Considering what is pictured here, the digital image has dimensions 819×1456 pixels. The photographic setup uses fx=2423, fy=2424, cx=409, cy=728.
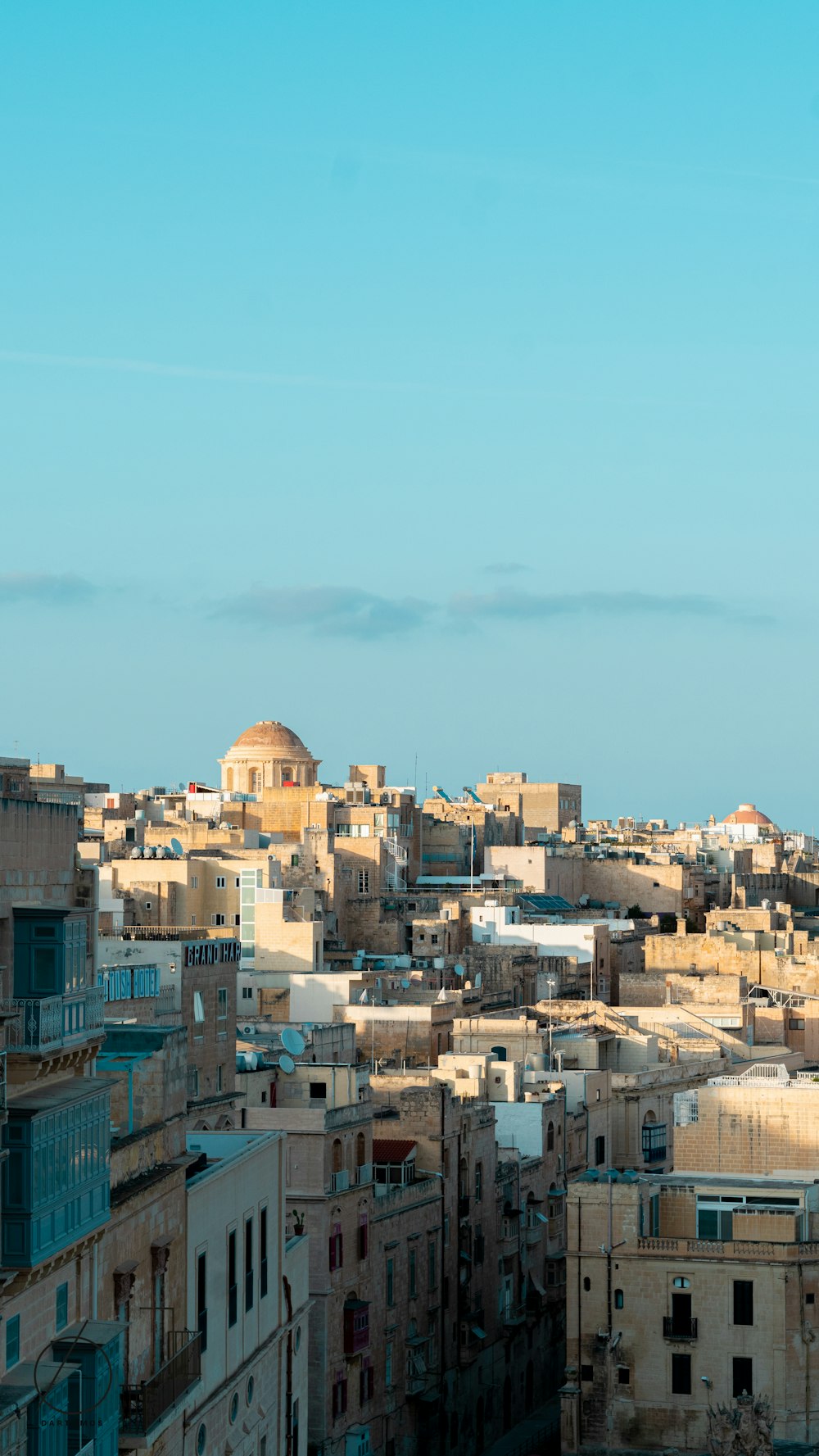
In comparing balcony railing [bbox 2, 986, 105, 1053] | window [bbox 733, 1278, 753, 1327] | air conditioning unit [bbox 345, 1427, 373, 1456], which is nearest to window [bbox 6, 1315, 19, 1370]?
balcony railing [bbox 2, 986, 105, 1053]

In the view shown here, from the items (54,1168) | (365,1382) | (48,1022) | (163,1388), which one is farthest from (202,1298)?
(365,1382)

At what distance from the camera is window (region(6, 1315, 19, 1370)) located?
21312 mm

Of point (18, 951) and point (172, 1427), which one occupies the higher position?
point (18, 951)

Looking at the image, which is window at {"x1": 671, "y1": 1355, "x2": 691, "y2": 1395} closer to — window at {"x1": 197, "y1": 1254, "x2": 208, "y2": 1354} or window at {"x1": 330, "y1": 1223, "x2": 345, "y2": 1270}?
window at {"x1": 330, "y1": 1223, "x2": 345, "y2": 1270}

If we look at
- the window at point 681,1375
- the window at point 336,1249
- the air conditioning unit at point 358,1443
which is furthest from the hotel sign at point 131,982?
the window at point 681,1375

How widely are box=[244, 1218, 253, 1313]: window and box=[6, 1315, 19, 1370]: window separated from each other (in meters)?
8.70

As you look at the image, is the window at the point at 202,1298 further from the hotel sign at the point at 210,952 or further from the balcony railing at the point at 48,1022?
the hotel sign at the point at 210,952

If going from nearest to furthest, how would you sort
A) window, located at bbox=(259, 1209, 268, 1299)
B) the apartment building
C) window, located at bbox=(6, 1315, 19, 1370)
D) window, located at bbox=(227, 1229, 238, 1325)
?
window, located at bbox=(6, 1315, 19, 1370) → window, located at bbox=(227, 1229, 238, 1325) → window, located at bbox=(259, 1209, 268, 1299) → the apartment building

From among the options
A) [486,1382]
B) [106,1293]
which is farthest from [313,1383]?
[106,1293]

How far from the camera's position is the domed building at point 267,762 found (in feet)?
377

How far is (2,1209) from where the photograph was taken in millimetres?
21375

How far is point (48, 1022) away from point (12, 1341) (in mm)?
2961

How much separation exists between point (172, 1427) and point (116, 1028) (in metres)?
4.94

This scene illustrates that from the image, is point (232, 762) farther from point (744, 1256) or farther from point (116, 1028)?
point (116, 1028)
